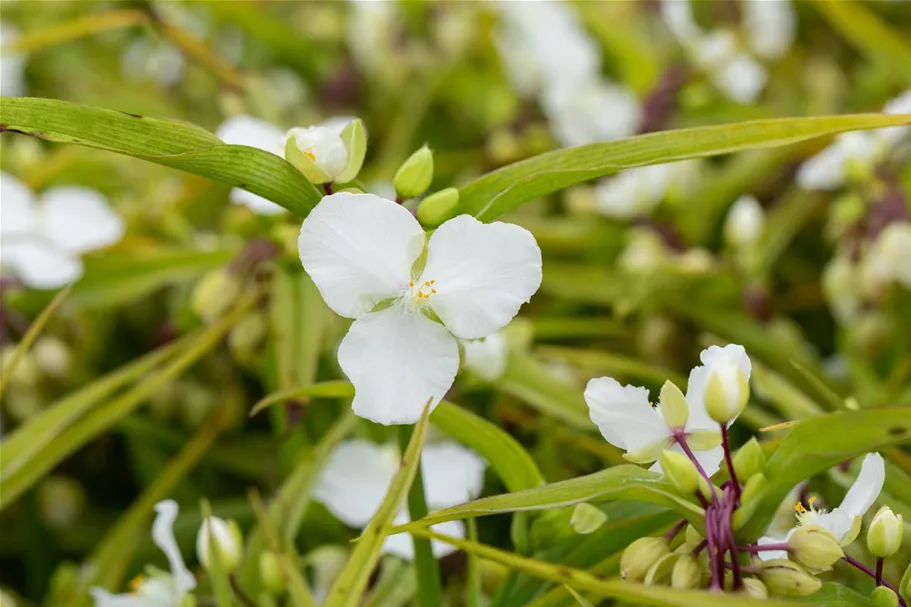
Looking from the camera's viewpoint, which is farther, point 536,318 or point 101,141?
point 536,318

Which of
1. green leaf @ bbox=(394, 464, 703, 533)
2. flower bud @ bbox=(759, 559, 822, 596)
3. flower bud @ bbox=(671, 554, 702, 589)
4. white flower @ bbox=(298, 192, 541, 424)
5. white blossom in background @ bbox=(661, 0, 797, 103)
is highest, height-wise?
white blossom in background @ bbox=(661, 0, 797, 103)

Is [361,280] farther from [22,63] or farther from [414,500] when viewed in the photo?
[22,63]

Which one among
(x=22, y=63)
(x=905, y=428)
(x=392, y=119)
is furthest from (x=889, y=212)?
(x=22, y=63)

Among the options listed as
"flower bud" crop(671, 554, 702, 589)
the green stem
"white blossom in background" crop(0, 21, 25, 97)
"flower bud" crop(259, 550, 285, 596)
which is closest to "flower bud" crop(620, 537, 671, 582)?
"flower bud" crop(671, 554, 702, 589)

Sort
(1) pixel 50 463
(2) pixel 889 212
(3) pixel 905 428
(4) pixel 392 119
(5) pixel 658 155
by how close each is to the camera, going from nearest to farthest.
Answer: (3) pixel 905 428 < (5) pixel 658 155 < (1) pixel 50 463 < (2) pixel 889 212 < (4) pixel 392 119

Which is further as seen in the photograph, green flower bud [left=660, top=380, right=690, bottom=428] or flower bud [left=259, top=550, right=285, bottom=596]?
flower bud [left=259, top=550, right=285, bottom=596]

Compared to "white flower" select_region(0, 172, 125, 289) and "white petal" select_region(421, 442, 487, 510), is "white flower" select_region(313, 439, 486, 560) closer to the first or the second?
"white petal" select_region(421, 442, 487, 510)
